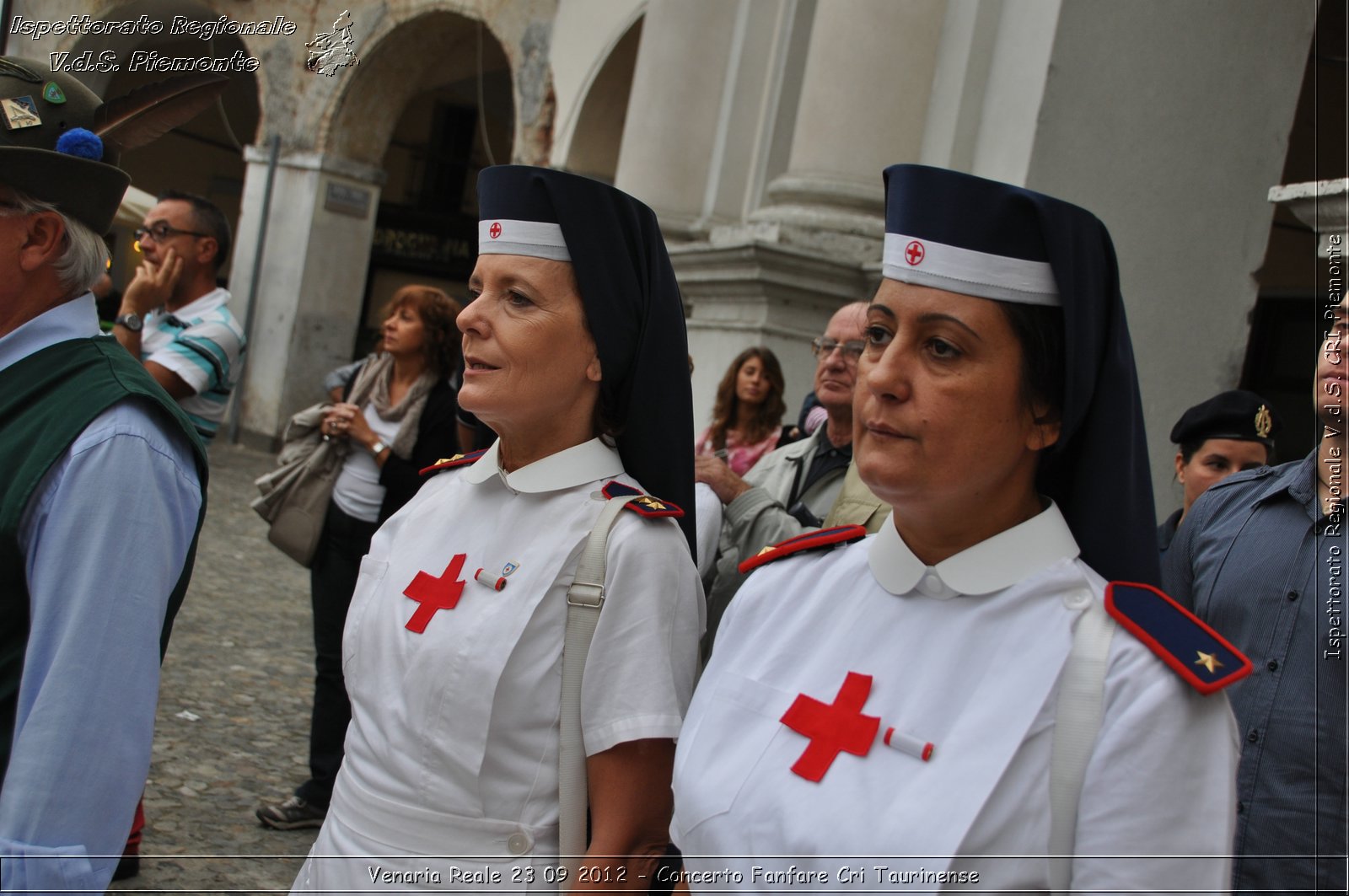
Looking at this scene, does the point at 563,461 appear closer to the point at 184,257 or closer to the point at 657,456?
the point at 657,456

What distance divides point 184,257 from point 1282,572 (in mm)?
4219

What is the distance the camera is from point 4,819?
171cm

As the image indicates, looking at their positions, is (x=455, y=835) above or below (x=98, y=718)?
below

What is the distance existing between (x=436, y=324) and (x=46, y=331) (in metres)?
3.04

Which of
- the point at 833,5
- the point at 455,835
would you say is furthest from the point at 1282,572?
the point at 833,5

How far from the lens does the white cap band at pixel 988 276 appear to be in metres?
1.65

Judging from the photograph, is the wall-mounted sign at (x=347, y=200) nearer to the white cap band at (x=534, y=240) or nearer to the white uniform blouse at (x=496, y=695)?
the white cap band at (x=534, y=240)

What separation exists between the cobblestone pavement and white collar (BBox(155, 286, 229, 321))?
66.9 inches

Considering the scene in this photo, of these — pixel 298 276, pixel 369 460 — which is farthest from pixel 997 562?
pixel 298 276

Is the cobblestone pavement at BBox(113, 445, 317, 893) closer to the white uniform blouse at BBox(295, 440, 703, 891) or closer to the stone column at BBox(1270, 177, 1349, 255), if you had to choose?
the white uniform blouse at BBox(295, 440, 703, 891)

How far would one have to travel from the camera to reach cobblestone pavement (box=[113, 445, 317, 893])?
4.09 meters

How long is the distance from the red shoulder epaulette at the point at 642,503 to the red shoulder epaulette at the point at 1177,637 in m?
0.85

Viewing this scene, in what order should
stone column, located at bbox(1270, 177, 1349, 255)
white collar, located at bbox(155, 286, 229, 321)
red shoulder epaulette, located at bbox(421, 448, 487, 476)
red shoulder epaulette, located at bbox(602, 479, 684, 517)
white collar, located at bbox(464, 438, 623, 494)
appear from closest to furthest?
1. red shoulder epaulette, located at bbox(602, 479, 684, 517)
2. white collar, located at bbox(464, 438, 623, 494)
3. red shoulder epaulette, located at bbox(421, 448, 487, 476)
4. stone column, located at bbox(1270, 177, 1349, 255)
5. white collar, located at bbox(155, 286, 229, 321)

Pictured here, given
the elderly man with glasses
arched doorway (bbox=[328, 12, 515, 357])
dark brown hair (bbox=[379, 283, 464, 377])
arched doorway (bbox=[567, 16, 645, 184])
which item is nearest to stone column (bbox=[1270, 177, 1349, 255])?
the elderly man with glasses
